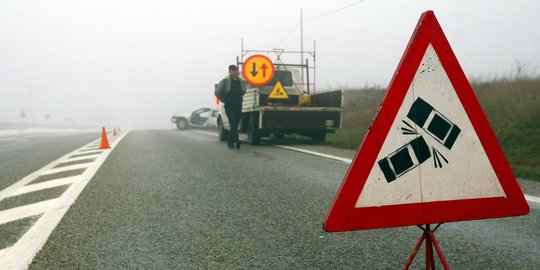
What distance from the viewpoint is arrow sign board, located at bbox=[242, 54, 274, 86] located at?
13906 mm

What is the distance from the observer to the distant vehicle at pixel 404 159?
2.21 meters

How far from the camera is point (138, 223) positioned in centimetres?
402

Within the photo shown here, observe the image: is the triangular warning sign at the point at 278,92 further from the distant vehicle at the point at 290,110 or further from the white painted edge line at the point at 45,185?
the white painted edge line at the point at 45,185

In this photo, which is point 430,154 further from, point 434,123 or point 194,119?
point 194,119

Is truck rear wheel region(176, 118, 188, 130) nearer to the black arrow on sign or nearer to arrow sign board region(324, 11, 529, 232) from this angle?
the black arrow on sign

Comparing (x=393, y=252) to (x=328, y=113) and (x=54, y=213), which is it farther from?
(x=328, y=113)

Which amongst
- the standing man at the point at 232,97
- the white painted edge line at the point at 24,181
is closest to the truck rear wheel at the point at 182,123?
the standing man at the point at 232,97

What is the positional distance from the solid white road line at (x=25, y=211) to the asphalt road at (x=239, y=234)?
0.26m

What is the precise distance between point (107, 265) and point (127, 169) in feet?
16.1

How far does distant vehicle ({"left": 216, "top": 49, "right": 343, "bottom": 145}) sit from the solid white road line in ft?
25.3

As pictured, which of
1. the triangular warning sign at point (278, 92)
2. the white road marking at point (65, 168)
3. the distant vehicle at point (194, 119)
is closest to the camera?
the white road marking at point (65, 168)

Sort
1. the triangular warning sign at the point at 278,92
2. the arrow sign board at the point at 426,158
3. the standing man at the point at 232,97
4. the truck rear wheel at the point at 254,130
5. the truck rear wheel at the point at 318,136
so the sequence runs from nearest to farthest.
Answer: the arrow sign board at the point at 426,158, the standing man at the point at 232,97, the truck rear wheel at the point at 254,130, the triangular warning sign at the point at 278,92, the truck rear wheel at the point at 318,136

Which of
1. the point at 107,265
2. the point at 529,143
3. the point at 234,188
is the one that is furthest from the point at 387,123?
the point at 529,143

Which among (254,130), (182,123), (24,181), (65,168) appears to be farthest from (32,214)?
(182,123)
